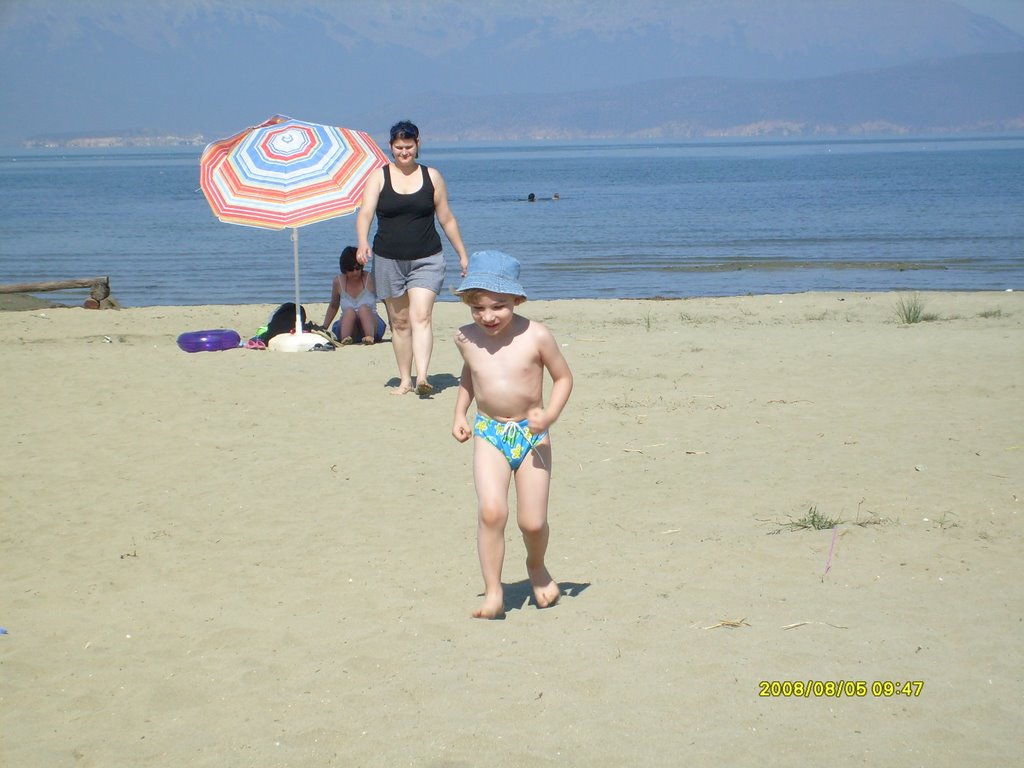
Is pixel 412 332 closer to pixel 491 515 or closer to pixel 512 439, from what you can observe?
pixel 512 439

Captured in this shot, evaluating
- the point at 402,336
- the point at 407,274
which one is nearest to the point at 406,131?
the point at 407,274

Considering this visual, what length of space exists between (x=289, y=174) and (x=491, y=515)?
5984 mm

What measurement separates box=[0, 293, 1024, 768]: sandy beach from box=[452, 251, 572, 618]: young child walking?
32cm

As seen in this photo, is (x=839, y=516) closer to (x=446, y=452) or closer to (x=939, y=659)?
(x=939, y=659)

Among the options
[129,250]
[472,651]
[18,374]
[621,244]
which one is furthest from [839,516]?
[129,250]

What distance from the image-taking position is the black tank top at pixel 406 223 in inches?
299

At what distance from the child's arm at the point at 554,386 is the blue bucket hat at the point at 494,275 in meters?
0.20

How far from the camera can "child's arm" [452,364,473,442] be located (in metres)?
4.20

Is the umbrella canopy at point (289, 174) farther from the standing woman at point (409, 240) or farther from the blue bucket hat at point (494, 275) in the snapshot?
the blue bucket hat at point (494, 275)

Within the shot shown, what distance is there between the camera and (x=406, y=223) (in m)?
7.66

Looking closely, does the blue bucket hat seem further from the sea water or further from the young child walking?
the sea water

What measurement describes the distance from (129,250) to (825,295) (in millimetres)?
15865

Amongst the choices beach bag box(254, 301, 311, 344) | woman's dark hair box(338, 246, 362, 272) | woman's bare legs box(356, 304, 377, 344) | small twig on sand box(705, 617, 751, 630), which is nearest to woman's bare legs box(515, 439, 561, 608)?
small twig on sand box(705, 617, 751, 630)
